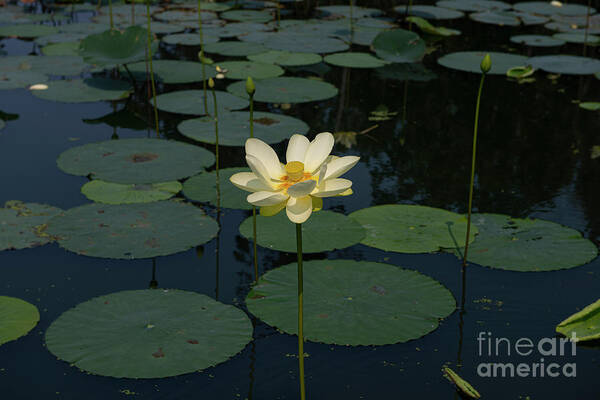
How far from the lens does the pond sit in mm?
2170

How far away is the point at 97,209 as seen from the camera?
3.16 m

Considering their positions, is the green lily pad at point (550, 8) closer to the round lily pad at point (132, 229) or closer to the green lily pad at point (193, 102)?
the green lily pad at point (193, 102)

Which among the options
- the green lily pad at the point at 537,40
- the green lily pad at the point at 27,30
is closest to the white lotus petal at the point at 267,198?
the green lily pad at the point at 27,30

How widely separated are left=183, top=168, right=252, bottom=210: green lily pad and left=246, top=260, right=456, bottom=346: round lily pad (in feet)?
2.43

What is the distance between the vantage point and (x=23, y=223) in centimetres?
304

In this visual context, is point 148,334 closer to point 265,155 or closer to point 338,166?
point 265,155

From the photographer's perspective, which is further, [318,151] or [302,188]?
[318,151]

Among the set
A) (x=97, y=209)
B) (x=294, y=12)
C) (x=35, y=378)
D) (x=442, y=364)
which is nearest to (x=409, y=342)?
(x=442, y=364)

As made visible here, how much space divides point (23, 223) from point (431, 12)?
669 cm

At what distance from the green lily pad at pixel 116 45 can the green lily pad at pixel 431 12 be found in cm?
399

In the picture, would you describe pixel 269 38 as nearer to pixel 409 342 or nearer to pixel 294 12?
pixel 294 12

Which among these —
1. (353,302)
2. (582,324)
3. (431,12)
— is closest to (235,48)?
(431,12)

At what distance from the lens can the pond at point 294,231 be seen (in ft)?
7.12

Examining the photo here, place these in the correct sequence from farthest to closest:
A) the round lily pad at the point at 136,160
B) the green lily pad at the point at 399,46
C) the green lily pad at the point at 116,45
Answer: the green lily pad at the point at 399,46 < the green lily pad at the point at 116,45 < the round lily pad at the point at 136,160
